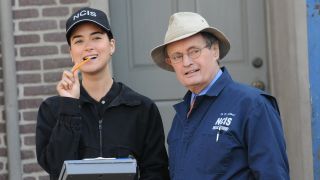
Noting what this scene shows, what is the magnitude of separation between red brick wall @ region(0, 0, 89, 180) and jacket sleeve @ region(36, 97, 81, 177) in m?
1.58

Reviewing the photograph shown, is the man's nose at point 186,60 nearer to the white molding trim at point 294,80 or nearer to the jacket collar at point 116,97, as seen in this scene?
the jacket collar at point 116,97

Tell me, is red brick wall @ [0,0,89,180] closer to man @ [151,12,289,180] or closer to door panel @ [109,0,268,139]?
door panel @ [109,0,268,139]

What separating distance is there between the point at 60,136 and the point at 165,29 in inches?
88.6

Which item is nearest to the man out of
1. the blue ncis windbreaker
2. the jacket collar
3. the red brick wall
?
the blue ncis windbreaker

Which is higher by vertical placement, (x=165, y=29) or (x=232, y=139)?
(x=165, y=29)

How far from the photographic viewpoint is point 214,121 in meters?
2.97

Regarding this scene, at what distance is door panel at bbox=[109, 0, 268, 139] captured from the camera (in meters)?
5.27

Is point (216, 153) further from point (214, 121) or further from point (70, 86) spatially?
point (70, 86)

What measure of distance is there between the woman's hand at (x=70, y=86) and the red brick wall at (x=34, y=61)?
159 cm

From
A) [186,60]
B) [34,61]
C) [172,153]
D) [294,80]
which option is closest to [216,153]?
[172,153]

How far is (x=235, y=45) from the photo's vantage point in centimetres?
530

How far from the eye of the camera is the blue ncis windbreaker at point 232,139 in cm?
284

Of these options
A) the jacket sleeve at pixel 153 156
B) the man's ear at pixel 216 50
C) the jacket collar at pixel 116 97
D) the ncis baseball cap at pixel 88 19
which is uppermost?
the ncis baseball cap at pixel 88 19

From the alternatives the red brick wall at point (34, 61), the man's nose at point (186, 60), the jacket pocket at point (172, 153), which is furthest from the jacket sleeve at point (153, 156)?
Answer: the red brick wall at point (34, 61)
